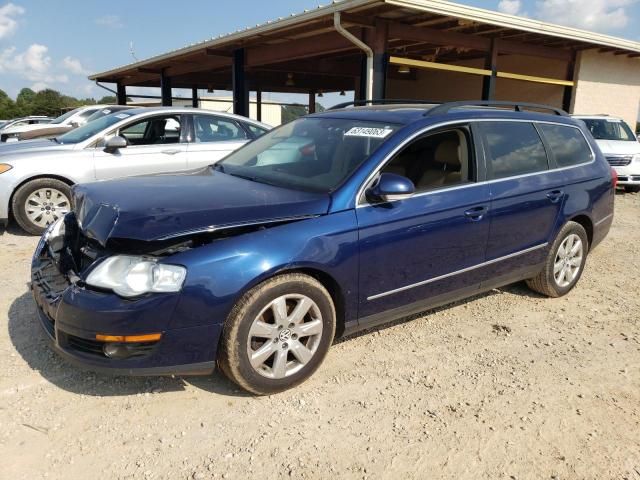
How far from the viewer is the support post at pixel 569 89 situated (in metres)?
14.3

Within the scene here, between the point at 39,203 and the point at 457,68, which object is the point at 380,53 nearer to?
the point at 457,68

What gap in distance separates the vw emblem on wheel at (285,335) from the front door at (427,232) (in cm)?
53

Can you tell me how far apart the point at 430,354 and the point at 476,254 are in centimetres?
80

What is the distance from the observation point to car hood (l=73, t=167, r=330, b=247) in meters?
2.70

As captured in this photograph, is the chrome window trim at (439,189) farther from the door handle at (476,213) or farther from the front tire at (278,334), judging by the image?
the front tire at (278,334)

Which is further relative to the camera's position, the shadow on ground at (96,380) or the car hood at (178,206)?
the shadow on ground at (96,380)

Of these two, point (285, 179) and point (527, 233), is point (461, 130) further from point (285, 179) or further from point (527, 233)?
point (285, 179)

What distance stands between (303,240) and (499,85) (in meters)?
15.5

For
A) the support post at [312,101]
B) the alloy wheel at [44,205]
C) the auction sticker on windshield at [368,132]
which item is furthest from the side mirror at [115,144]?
the support post at [312,101]

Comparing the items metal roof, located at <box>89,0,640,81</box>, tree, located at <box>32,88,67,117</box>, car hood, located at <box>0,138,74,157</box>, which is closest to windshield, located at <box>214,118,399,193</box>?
car hood, located at <box>0,138,74,157</box>

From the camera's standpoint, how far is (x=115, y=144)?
6.13 m

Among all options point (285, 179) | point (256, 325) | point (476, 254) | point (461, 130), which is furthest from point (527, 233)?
point (256, 325)

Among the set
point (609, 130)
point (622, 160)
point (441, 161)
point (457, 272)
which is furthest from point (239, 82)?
point (457, 272)

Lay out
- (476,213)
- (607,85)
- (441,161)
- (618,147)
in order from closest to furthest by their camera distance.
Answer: (476,213) < (441,161) < (618,147) < (607,85)
